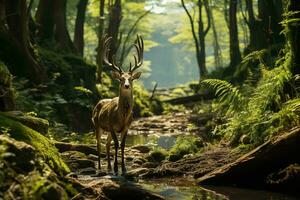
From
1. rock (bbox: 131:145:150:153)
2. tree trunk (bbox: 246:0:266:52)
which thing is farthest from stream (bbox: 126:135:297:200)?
tree trunk (bbox: 246:0:266:52)

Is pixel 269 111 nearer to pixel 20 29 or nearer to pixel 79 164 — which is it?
pixel 79 164

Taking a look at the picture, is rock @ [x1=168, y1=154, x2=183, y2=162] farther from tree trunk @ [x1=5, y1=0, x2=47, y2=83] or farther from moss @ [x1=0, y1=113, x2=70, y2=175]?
tree trunk @ [x1=5, y1=0, x2=47, y2=83]

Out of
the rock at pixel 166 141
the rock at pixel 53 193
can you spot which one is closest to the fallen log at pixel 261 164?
the rock at pixel 53 193

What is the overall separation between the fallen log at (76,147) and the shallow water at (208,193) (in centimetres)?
375

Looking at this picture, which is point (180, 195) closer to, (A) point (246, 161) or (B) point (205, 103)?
(A) point (246, 161)

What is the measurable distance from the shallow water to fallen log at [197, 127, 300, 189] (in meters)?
0.22

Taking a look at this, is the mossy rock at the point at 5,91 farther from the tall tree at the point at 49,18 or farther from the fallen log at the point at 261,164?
the tall tree at the point at 49,18

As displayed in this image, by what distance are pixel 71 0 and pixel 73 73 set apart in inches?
890

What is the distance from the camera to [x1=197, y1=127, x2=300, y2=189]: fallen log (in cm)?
769

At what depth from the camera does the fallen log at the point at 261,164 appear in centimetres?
769

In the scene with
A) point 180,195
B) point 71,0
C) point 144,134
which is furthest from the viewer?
point 71,0

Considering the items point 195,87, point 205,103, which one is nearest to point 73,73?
point 205,103

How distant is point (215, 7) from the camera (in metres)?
42.5

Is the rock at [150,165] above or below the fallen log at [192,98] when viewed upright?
above
